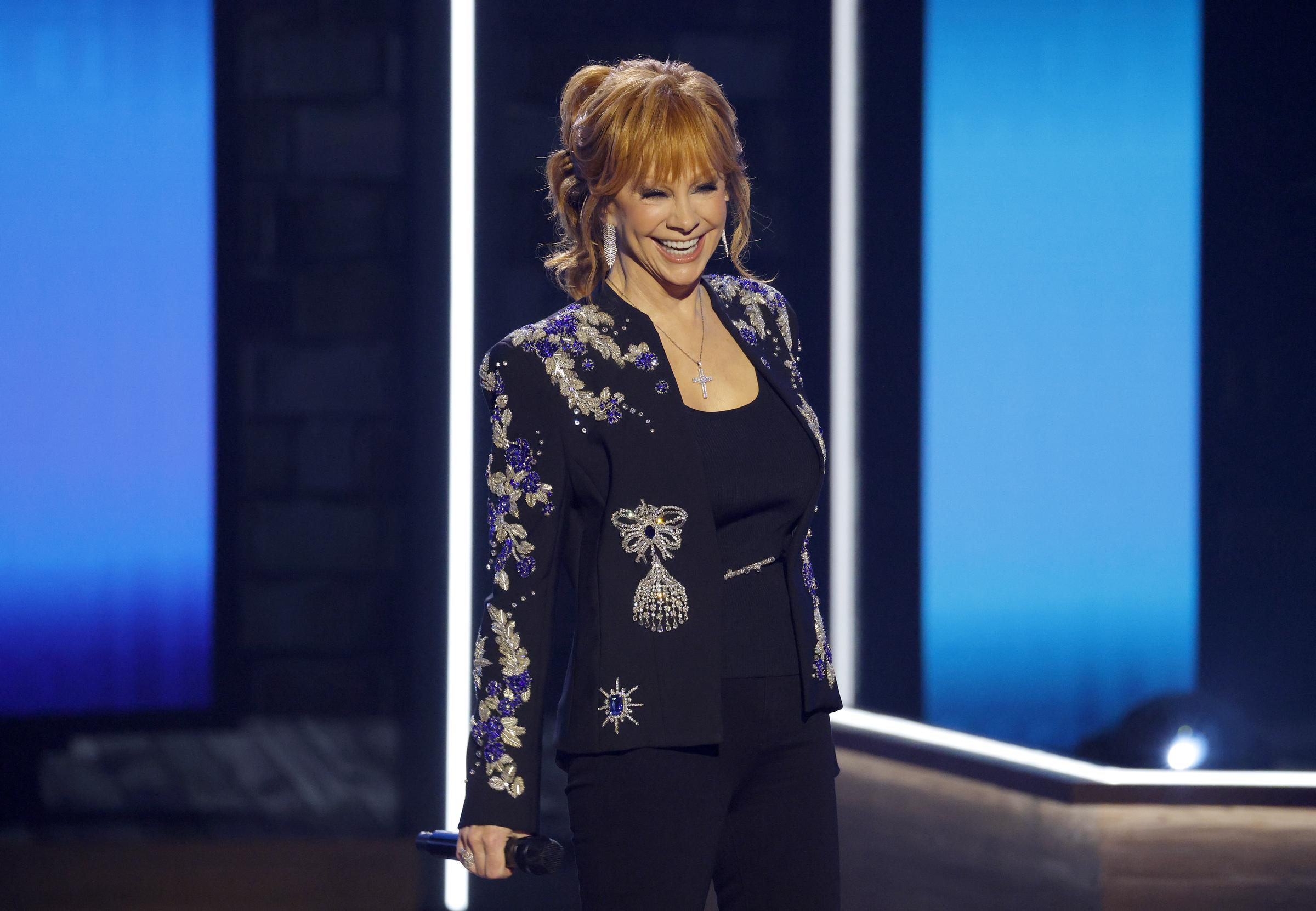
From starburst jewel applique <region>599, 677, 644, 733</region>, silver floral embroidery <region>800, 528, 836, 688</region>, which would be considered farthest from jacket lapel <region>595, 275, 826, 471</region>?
starburst jewel applique <region>599, 677, 644, 733</region>

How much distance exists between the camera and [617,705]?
1.26 m

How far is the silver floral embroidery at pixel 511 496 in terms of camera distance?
1295 mm

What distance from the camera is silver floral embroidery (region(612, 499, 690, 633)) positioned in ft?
4.16

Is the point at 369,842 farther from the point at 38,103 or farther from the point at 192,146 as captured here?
the point at 38,103

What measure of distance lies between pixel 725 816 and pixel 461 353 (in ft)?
4.52

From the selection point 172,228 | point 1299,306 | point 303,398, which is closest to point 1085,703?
point 1299,306

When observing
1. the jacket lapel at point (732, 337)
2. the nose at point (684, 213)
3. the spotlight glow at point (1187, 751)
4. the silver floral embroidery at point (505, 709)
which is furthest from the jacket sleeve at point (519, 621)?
the spotlight glow at point (1187, 751)

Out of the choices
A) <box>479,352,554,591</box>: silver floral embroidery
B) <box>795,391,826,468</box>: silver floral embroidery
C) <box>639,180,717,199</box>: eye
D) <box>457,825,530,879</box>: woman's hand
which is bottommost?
<box>457,825,530,879</box>: woman's hand

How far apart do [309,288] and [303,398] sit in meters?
0.21

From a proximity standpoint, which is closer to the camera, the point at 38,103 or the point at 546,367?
the point at 546,367

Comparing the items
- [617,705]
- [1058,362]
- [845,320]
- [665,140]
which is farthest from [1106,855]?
[665,140]

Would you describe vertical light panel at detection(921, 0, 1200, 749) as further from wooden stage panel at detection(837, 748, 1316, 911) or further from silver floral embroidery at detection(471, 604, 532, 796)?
silver floral embroidery at detection(471, 604, 532, 796)

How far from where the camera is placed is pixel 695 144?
1.32 meters

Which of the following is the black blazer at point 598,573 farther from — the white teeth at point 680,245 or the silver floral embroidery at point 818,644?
the white teeth at point 680,245
